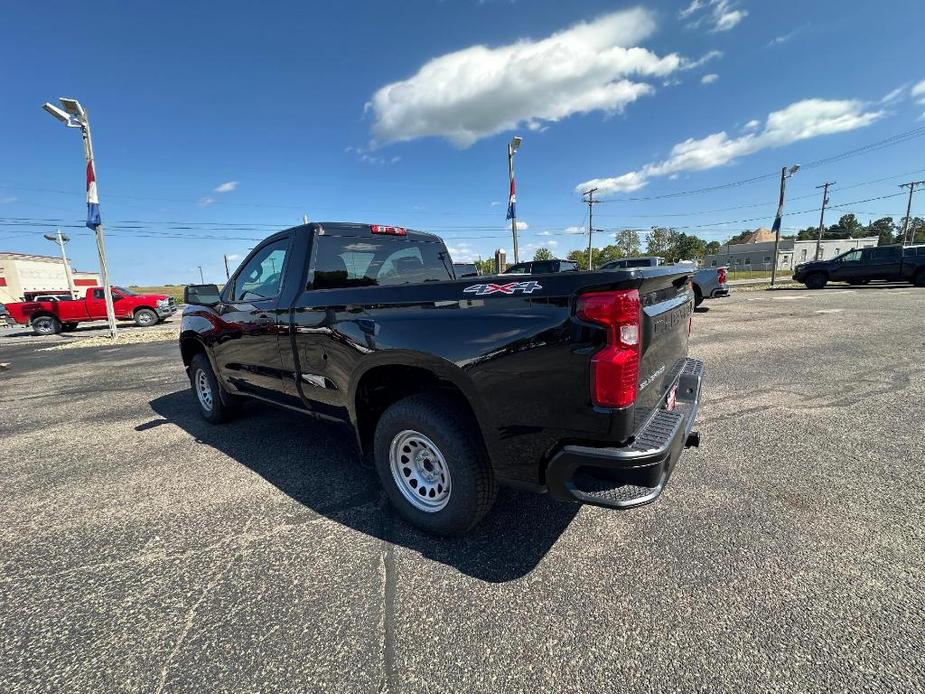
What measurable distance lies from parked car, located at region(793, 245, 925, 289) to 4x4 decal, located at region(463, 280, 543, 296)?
24.3 meters

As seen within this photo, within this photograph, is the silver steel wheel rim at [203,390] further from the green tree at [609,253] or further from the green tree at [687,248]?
the green tree at [687,248]

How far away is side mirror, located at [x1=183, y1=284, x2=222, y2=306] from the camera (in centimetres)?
A: 413

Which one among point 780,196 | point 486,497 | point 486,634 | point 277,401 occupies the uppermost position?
Answer: point 780,196

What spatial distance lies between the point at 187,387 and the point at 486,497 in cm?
624

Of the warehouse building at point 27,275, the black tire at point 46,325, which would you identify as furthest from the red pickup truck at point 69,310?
the warehouse building at point 27,275

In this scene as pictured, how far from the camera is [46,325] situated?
679 inches

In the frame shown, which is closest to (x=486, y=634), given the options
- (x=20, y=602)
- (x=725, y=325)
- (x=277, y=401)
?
(x=20, y=602)

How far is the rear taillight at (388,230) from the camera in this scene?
355 cm

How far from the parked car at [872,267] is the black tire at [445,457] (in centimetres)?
2443

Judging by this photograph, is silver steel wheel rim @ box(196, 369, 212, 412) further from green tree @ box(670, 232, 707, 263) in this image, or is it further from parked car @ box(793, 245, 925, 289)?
green tree @ box(670, 232, 707, 263)

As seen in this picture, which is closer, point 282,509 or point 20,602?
point 20,602

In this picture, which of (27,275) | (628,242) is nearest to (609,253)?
(628,242)

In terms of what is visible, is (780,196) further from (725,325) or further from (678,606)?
(678,606)

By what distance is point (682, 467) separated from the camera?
3158 millimetres
